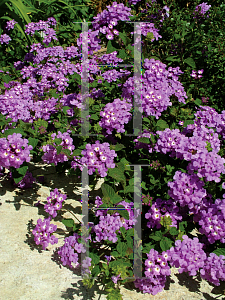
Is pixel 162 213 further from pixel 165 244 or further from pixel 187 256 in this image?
pixel 187 256

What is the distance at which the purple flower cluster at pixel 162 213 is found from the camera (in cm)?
219

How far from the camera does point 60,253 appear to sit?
7.01 ft

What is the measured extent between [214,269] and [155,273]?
0.39m

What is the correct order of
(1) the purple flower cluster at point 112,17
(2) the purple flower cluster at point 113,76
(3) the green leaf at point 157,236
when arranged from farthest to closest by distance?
1. (2) the purple flower cluster at point 113,76
2. (1) the purple flower cluster at point 112,17
3. (3) the green leaf at point 157,236

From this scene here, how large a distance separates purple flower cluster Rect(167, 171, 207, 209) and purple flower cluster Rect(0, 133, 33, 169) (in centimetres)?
117

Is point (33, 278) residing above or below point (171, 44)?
below

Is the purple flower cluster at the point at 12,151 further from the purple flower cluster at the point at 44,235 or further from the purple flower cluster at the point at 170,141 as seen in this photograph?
the purple flower cluster at the point at 170,141

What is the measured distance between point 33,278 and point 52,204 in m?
0.58

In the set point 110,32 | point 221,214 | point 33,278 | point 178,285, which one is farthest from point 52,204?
point 110,32

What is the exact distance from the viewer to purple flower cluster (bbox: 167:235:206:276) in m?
1.87

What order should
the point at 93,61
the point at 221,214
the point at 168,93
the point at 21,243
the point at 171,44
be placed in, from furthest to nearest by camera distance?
the point at 171,44
the point at 93,61
the point at 168,93
the point at 21,243
the point at 221,214

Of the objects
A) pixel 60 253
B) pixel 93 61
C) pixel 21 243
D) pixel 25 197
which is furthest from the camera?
pixel 93 61

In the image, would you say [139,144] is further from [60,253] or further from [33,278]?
[33,278]

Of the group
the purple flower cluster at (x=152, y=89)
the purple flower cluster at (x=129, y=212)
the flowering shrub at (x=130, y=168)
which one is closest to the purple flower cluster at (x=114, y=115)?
the flowering shrub at (x=130, y=168)
